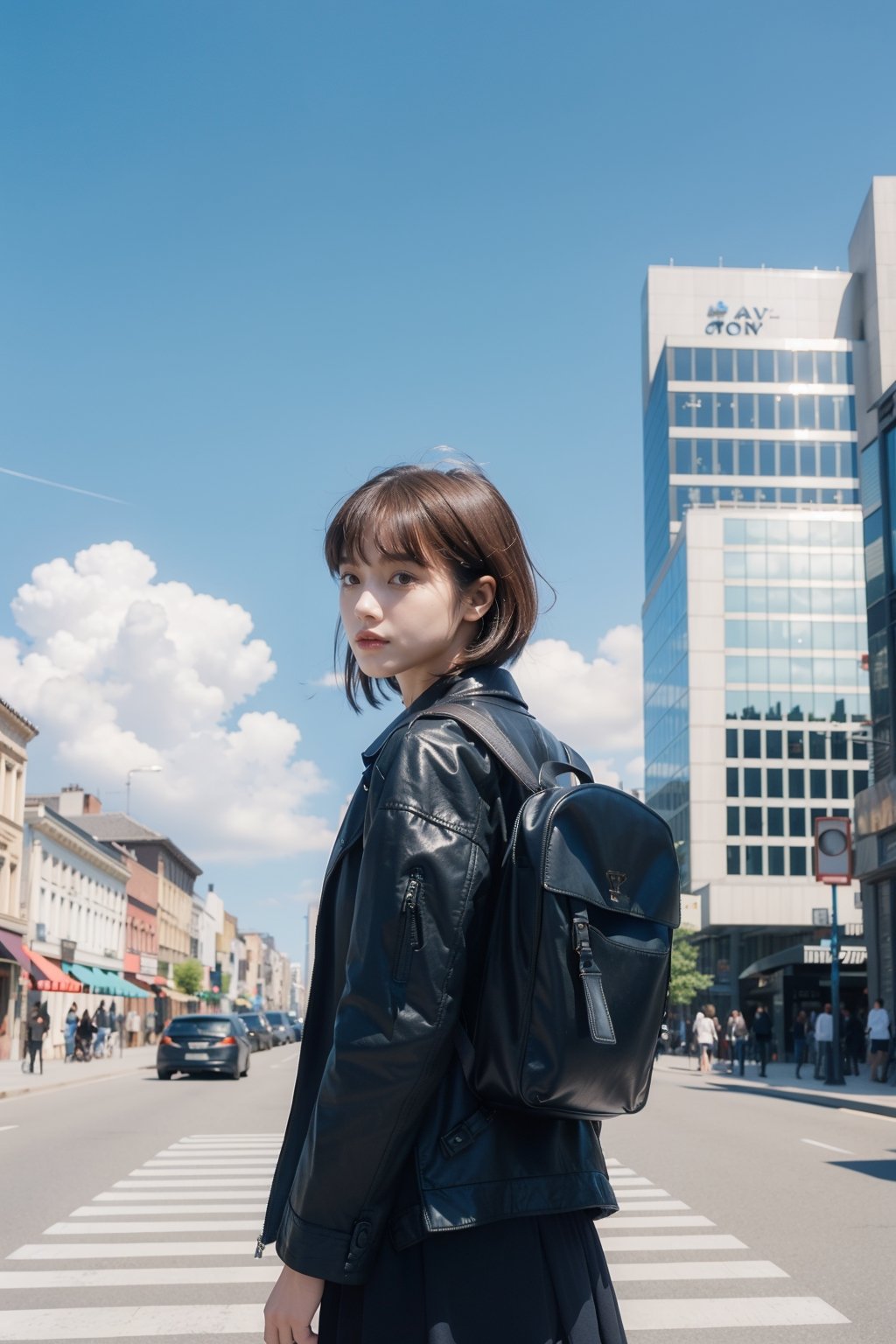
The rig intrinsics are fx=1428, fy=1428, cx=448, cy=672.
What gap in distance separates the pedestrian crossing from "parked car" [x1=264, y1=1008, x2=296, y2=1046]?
51.1 metres

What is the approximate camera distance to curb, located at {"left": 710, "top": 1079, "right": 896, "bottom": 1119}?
70.1ft

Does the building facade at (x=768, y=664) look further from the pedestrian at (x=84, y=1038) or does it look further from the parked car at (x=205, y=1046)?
the parked car at (x=205, y=1046)

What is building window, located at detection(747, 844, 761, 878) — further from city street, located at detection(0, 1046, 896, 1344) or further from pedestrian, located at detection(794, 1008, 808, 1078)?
city street, located at detection(0, 1046, 896, 1344)

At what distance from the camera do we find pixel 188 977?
87000 millimetres

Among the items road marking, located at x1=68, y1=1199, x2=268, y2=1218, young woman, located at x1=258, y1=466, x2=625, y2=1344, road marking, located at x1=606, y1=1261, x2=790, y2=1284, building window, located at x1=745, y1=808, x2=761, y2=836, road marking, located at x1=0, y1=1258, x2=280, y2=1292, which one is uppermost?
building window, located at x1=745, y1=808, x2=761, y2=836

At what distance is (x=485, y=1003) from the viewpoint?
1886 millimetres

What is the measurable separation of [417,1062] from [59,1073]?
33902 mm

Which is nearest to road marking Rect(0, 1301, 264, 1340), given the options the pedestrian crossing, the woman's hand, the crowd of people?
the pedestrian crossing

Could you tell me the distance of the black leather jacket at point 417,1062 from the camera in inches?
72.0

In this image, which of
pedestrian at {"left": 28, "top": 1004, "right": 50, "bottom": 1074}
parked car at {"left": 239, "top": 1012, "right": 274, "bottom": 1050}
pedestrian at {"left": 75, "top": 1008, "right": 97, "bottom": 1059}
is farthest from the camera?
parked car at {"left": 239, "top": 1012, "right": 274, "bottom": 1050}

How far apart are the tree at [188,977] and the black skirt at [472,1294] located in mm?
88137

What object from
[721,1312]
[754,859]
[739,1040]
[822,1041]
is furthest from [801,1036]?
[754,859]

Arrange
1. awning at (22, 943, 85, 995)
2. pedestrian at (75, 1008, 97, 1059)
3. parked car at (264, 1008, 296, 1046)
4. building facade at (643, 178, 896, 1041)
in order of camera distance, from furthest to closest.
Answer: building facade at (643, 178, 896, 1041) → parked car at (264, 1008, 296, 1046) → awning at (22, 943, 85, 995) → pedestrian at (75, 1008, 97, 1059)

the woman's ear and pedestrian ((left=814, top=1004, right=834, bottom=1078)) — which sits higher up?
the woman's ear
